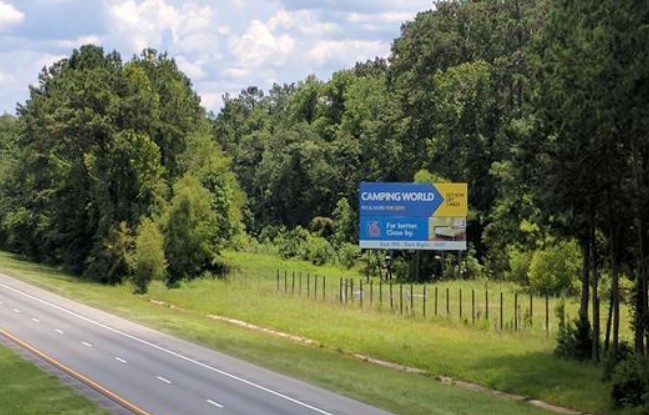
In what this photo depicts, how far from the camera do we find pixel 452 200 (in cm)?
6756

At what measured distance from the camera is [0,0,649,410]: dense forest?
35.8 m

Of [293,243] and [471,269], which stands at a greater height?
[293,243]

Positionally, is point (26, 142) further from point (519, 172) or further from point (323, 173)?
point (519, 172)

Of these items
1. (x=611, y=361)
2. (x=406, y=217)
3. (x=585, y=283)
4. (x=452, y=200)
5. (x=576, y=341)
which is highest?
(x=452, y=200)

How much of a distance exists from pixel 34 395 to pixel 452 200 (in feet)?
138

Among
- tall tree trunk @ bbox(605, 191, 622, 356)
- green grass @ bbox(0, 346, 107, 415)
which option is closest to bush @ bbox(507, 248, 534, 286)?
tall tree trunk @ bbox(605, 191, 622, 356)

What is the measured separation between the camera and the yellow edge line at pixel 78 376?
27.3 m

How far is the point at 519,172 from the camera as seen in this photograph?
3656cm

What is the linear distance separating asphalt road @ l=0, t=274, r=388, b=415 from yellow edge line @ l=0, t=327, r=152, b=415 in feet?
0.19

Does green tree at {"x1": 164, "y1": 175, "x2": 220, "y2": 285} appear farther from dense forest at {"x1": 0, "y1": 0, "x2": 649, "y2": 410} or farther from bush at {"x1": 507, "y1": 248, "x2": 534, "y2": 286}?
bush at {"x1": 507, "y1": 248, "x2": 534, "y2": 286}

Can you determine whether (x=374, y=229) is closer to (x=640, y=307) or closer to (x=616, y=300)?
(x=616, y=300)

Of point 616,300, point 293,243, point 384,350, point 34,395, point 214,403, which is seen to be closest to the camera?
point 214,403

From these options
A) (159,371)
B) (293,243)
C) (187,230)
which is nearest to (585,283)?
(159,371)

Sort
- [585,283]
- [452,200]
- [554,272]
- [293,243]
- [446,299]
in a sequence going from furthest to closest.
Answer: [293,243]
[452,200]
[554,272]
[446,299]
[585,283]
